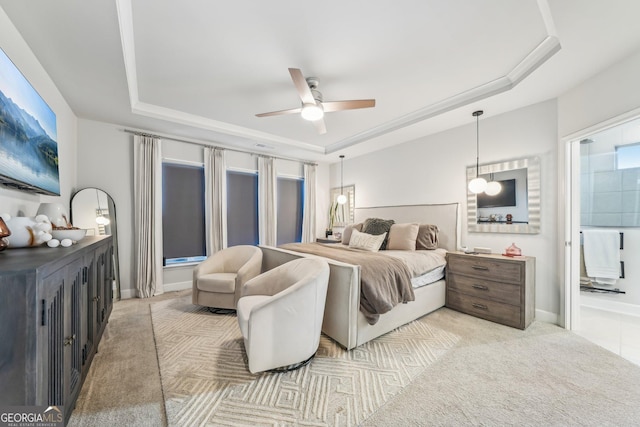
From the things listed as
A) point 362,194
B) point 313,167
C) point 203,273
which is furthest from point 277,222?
point 203,273

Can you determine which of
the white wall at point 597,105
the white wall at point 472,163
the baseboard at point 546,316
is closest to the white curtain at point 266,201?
the white wall at point 472,163

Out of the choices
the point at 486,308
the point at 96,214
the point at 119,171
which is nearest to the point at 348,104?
the point at 486,308

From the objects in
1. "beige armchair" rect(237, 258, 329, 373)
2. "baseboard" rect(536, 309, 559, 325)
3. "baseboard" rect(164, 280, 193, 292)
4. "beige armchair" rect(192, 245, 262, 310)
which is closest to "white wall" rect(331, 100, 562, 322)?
"baseboard" rect(536, 309, 559, 325)

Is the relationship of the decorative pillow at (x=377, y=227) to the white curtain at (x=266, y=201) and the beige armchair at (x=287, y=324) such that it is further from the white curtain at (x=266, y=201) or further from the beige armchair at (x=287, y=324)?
the beige armchair at (x=287, y=324)

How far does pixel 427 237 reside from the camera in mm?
3785

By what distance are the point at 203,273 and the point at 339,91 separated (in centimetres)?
293

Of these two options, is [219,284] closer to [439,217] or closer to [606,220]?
[439,217]

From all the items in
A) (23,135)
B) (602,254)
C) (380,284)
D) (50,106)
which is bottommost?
(380,284)

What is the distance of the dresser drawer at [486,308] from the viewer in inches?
111

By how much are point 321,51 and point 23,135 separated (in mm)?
2404

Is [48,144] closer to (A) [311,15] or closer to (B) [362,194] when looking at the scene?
(A) [311,15]

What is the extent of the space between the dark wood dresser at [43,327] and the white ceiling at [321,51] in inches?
69.2

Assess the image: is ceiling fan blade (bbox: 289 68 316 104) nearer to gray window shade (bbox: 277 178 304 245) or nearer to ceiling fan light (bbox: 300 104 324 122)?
ceiling fan light (bbox: 300 104 324 122)

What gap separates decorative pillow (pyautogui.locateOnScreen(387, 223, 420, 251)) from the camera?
3732mm
